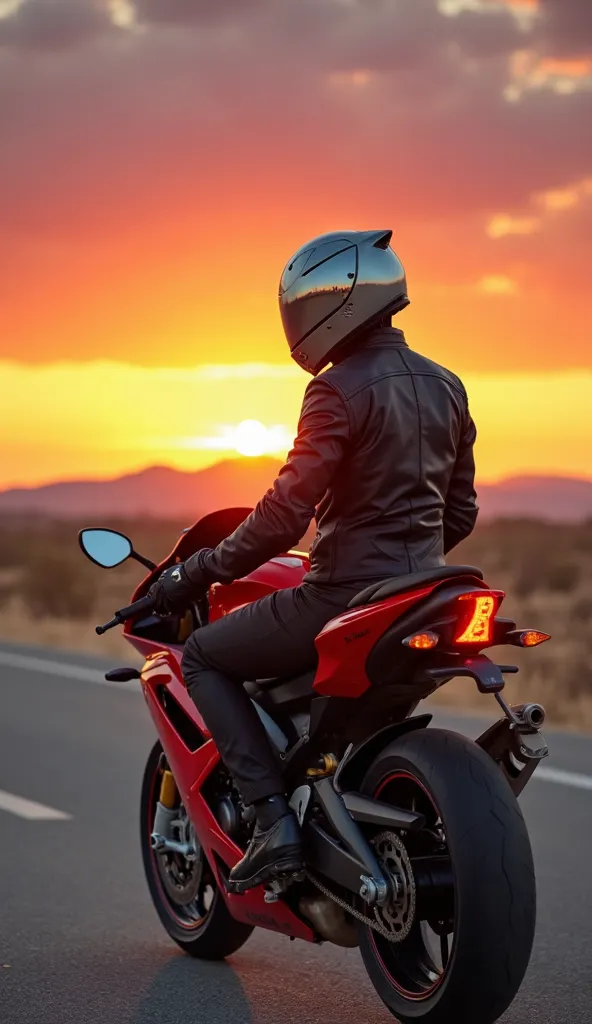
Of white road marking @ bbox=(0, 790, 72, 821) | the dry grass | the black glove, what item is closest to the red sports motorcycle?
the black glove

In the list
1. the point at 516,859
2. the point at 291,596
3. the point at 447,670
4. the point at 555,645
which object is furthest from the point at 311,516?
the point at 555,645

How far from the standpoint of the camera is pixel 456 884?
14.8 ft

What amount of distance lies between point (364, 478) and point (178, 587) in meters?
0.82

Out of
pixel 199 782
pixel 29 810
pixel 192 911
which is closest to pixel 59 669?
pixel 29 810

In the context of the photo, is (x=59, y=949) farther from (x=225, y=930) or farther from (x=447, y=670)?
(x=447, y=670)

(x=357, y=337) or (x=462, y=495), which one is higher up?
(x=357, y=337)

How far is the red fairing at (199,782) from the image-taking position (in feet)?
17.7

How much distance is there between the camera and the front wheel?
448 centimetres

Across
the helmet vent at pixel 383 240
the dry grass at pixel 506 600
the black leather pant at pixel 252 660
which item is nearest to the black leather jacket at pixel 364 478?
the black leather pant at pixel 252 660

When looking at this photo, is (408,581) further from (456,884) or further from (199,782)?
(199,782)

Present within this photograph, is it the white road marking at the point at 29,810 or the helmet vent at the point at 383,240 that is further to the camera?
the white road marking at the point at 29,810

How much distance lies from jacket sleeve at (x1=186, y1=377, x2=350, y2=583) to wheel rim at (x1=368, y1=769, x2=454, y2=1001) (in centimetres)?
83

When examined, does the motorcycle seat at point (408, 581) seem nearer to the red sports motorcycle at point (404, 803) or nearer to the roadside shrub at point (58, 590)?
the red sports motorcycle at point (404, 803)

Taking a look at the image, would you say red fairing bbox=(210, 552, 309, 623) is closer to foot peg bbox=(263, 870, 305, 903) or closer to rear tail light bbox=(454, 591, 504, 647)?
foot peg bbox=(263, 870, 305, 903)
